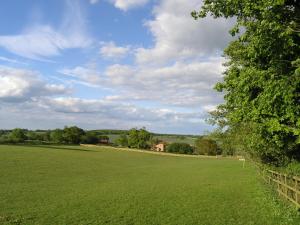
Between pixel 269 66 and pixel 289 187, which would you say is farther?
pixel 289 187

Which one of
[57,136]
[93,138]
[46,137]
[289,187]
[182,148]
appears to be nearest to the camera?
[289,187]

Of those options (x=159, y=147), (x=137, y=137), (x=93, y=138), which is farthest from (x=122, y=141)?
(x=159, y=147)

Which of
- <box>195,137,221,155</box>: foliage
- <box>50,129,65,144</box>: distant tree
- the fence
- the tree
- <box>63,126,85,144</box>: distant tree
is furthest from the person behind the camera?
<box>63,126,85,144</box>: distant tree

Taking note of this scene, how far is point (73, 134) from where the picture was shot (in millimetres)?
170750

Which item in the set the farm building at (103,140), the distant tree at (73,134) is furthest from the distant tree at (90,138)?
the farm building at (103,140)

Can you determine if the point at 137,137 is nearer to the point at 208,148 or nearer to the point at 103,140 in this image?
the point at 103,140

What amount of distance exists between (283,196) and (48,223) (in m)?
10.7

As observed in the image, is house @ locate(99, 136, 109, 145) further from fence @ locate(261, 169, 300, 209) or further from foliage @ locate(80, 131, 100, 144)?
fence @ locate(261, 169, 300, 209)

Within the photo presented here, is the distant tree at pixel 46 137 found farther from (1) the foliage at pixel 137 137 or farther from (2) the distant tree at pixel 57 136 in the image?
(1) the foliage at pixel 137 137

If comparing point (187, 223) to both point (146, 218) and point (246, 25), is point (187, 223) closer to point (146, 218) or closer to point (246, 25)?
point (146, 218)

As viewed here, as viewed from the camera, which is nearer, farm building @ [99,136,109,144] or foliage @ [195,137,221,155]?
foliage @ [195,137,221,155]

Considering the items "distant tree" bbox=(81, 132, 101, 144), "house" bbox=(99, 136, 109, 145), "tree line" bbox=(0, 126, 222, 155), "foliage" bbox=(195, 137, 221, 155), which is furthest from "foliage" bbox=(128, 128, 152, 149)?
"foliage" bbox=(195, 137, 221, 155)

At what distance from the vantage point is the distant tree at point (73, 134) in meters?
169

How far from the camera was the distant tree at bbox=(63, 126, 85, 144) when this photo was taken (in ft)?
556
